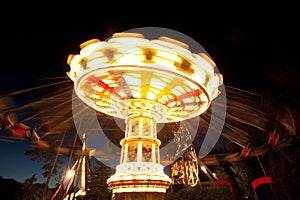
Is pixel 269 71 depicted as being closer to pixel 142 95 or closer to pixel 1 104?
pixel 142 95

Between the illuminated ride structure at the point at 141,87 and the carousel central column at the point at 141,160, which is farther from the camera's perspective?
the carousel central column at the point at 141,160

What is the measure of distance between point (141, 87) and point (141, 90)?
20 centimetres

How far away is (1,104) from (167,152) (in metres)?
9.46

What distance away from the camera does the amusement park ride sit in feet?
21.0

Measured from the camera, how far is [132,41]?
20.0ft

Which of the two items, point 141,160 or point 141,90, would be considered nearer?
point 141,160

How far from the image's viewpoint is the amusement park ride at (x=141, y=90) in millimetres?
6395

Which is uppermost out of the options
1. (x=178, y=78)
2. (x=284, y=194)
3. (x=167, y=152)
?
(x=167, y=152)

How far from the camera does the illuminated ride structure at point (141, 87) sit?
638cm

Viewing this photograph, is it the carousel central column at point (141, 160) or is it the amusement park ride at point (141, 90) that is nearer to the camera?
the amusement park ride at point (141, 90)

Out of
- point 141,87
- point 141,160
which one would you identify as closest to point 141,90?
point 141,87

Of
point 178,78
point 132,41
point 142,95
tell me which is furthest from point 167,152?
point 132,41

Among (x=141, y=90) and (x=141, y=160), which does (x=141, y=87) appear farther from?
(x=141, y=160)

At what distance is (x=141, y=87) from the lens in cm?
773
